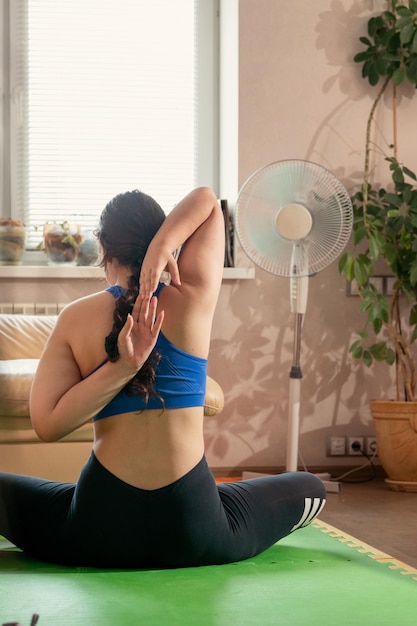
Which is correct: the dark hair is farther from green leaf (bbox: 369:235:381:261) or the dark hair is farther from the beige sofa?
green leaf (bbox: 369:235:381:261)

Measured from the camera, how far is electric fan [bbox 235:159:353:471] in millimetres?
3814

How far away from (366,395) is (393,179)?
108cm

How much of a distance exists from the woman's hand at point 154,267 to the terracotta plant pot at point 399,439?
2.46 meters

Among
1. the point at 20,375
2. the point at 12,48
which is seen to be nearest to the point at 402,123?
the point at 12,48

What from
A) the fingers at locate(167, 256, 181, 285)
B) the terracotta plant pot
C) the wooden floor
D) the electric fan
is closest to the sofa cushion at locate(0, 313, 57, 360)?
the electric fan

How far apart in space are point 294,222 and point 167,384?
200 centimetres

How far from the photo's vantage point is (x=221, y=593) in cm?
184

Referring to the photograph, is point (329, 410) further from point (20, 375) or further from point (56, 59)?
point (56, 59)

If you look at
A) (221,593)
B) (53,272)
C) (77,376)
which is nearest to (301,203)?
(53,272)

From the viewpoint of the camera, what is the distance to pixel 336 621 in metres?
1.66

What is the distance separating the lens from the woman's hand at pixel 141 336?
1807mm

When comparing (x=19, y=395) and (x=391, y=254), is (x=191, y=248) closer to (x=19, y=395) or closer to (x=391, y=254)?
(x=19, y=395)

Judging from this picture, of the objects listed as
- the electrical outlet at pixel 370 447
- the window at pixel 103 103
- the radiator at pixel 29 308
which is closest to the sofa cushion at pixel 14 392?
the radiator at pixel 29 308

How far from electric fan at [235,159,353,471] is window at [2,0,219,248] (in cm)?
116
